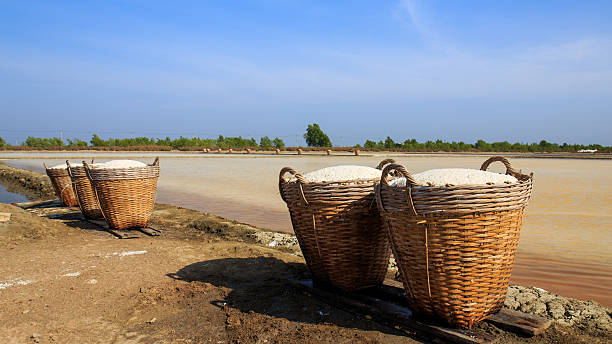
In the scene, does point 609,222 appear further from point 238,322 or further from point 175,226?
point 175,226

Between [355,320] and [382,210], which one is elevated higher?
[382,210]

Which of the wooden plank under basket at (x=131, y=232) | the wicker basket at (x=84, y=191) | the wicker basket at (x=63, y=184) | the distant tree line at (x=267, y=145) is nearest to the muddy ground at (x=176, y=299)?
the wooden plank under basket at (x=131, y=232)

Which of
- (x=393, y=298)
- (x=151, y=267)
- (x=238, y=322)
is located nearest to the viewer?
(x=238, y=322)

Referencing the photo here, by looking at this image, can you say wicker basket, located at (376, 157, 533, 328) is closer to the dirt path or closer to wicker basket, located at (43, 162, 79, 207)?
the dirt path

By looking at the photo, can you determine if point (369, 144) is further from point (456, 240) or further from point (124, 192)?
point (456, 240)

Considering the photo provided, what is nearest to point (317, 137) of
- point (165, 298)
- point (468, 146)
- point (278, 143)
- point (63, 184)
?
point (278, 143)

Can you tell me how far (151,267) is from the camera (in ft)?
16.0

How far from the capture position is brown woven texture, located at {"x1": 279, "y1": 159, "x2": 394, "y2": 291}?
3455 mm

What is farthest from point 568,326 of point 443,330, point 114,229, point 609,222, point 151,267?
point 114,229

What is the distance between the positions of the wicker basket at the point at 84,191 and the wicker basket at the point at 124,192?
1159 mm

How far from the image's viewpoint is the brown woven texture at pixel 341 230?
3455 mm

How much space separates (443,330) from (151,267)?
11.0ft

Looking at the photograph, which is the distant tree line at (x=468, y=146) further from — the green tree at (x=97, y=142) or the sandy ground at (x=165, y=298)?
the sandy ground at (x=165, y=298)

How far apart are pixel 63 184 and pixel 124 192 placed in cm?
411
